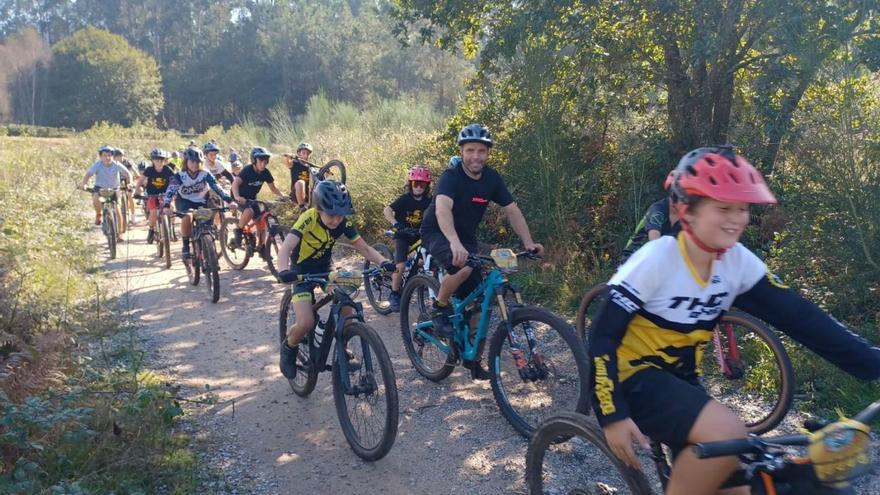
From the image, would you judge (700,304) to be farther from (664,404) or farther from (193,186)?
(193,186)

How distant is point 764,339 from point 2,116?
220 feet

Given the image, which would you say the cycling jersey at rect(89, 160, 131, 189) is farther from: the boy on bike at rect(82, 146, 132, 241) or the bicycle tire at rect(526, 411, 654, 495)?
the bicycle tire at rect(526, 411, 654, 495)

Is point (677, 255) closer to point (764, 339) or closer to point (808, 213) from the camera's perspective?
point (764, 339)

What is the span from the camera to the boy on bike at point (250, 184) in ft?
36.2

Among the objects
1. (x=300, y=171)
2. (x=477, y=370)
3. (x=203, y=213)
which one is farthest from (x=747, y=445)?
(x=300, y=171)

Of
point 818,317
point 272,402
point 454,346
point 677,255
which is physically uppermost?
point 677,255

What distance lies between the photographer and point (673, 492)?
2543 millimetres

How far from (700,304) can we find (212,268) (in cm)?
835

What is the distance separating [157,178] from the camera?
13.0 m

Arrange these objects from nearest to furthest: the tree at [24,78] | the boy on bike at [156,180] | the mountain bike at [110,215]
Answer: the boy on bike at [156,180] → the mountain bike at [110,215] → the tree at [24,78]

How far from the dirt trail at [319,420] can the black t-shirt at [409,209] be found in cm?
129

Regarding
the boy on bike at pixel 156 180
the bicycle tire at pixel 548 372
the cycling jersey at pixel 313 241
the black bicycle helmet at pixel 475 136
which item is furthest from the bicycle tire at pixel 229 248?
the bicycle tire at pixel 548 372

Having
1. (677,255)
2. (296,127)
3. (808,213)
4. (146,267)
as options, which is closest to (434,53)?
(296,127)

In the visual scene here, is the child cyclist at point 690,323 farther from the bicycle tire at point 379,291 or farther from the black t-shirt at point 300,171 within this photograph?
the black t-shirt at point 300,171
